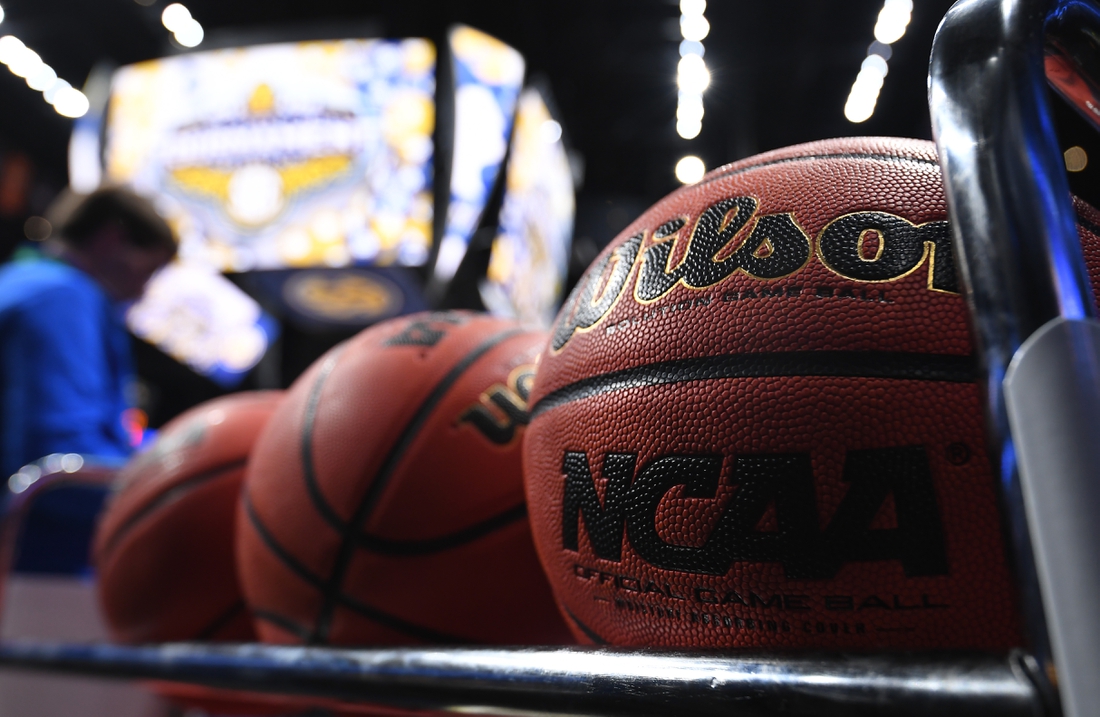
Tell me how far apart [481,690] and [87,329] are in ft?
5.38

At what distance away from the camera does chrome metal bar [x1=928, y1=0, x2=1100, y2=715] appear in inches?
9.5

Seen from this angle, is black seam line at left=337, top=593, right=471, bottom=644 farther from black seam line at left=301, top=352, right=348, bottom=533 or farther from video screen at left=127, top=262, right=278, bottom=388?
video screen at left=127, top=262, right=278, bottom=388

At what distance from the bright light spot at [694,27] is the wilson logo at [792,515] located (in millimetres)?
3957

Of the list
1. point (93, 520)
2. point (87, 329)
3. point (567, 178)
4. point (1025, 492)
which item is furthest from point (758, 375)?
point (567, 178)

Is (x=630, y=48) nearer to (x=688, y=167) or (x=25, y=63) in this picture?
(x=688, y=167)

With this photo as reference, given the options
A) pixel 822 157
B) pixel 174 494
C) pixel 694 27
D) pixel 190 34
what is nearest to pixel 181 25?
pixel 190 34

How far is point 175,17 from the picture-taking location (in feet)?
14.3

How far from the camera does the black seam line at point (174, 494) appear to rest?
3.40 feet

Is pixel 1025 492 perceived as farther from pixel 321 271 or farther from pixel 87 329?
pixel 321 271

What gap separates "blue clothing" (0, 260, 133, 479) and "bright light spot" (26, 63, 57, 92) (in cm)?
381

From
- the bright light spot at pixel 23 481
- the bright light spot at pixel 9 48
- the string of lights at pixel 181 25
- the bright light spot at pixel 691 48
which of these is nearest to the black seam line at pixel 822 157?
the bright light spot at pixel 23 481

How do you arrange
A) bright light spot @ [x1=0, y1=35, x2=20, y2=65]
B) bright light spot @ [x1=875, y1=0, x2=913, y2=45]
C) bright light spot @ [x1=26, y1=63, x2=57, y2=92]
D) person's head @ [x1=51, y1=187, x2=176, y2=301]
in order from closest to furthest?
person's head @ [x1=51, y1=187, x2=176, y2=301] < bright light spot @ [x1=875, y1=0, x2=913, y2=45] < bright light spot @ [x1=0, y1=35, x2=20, y2=65] < bright light spot @ [x1=26, y1=63, x2=57, y2=92]

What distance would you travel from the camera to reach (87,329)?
1.77 m

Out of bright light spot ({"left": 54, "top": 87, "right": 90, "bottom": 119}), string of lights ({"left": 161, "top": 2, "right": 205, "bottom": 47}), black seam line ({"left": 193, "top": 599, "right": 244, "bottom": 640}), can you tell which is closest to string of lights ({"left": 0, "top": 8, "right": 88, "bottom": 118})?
bright light spot ({"left": 54, "top": 87, "right": 90, "bottom": 119})
